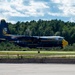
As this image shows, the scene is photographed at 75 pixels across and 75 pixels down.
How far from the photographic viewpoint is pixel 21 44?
2141 inches

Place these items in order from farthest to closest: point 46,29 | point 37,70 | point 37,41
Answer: point 46,29
point 37,41
point 37,70

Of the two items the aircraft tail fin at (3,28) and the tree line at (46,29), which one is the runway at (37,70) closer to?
the aircraft tail fin at (3,28)

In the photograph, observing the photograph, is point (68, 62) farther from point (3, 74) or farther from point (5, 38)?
point (5, 38)

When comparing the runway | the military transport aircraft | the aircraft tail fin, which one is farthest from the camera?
the aircraft tail fin

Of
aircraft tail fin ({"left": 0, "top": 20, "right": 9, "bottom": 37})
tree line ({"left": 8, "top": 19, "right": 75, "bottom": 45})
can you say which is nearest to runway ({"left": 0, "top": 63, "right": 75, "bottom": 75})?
aircraft tail fin ({"left": 0, "top": 20, "right": 9, "bottom": 37})

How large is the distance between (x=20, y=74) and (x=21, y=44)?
37545mm

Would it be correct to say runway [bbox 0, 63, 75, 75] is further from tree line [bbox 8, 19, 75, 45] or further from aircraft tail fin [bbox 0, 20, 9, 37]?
tree line [bbox 8, 19, 75, 45]

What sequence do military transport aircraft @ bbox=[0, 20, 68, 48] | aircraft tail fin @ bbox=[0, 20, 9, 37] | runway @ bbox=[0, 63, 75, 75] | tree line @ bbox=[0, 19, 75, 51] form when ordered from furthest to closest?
tree line @ bbox=[0, 19, 75, 51] < aircraft tail fin @ bbox=[0, 20, 9, 37] < military transport aircraft @ bbox=[0, 20, 68, 48] < runway @ bbox=[0, 63, 75, 75]

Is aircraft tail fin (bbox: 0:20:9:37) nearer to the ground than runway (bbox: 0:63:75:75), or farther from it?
farther from it

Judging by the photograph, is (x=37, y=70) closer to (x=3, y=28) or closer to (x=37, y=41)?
(x=37, y=41)

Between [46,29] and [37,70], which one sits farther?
[46,29]

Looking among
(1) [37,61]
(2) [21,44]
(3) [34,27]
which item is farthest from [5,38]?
(3) [34,27]

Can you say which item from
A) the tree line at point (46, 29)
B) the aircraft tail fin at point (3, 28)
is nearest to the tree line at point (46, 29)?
the tree line at point (46, 29)

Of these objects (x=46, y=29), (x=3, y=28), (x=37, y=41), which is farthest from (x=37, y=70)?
(x=46, y=29)
